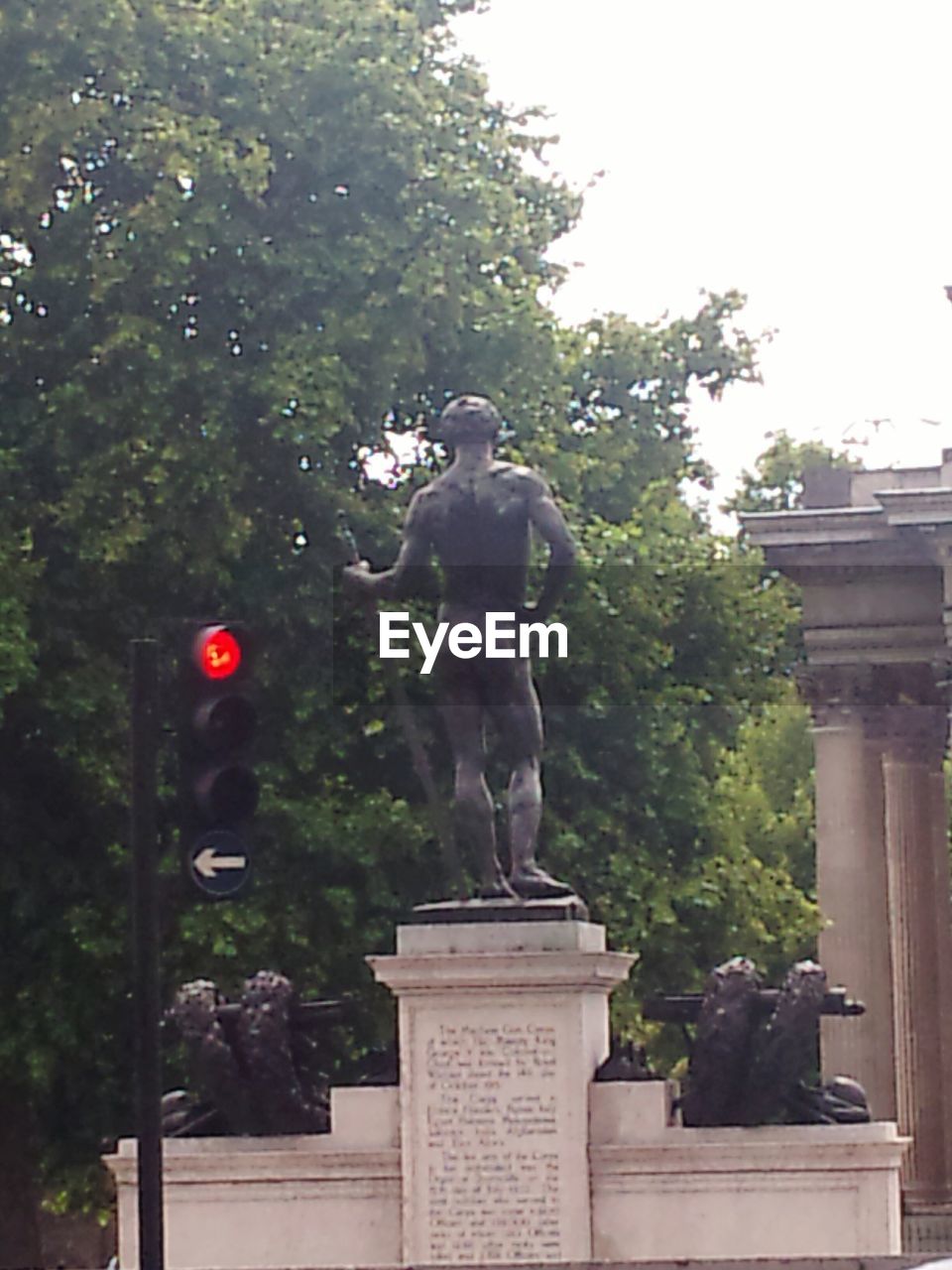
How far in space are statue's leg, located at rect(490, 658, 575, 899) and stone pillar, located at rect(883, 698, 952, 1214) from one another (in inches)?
880

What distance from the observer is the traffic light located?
13.8 m

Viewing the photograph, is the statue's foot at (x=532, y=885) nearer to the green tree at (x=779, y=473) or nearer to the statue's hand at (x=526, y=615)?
the statue's hand at (x=526, y=615)

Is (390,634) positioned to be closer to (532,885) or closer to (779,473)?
(532,885)

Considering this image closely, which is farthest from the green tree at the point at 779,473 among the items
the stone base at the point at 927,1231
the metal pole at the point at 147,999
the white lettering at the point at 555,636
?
the metal pole at the point at 147,999

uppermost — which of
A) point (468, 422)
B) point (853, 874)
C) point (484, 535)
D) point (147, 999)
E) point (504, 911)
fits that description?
point (468, 422)

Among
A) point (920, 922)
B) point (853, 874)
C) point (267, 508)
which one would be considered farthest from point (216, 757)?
point (920, 922)

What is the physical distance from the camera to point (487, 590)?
20.0 meters

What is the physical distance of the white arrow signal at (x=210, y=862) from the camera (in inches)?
547

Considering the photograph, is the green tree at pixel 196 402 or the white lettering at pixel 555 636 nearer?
the green tree at pixel 196 402

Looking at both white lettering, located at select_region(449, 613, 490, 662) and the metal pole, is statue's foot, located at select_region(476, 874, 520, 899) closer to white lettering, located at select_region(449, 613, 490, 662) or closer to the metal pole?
white lettering, located at select_region(449, 613, 490, 662)

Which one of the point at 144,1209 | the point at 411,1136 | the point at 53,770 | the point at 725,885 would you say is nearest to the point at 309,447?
the point at 53,770

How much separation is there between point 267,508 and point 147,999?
66.6 ft

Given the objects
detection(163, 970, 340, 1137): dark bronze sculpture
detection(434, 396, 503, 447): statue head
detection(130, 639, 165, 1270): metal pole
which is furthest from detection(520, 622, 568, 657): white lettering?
detection(130, 639, 165, 1270): metal pole

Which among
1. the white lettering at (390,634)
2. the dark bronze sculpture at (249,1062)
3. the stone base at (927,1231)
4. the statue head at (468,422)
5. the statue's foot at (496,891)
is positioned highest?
the white lettering at (390,634)
